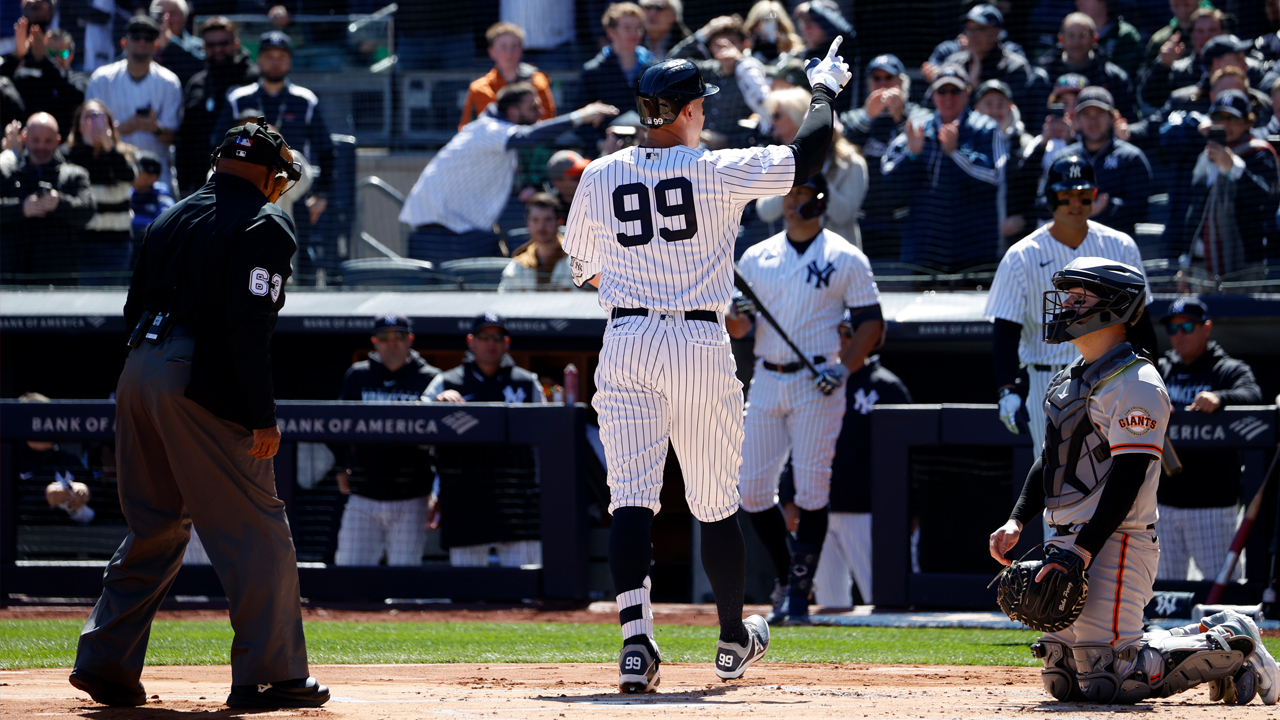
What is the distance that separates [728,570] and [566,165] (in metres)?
5.33

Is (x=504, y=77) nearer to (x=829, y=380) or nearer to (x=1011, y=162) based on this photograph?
(x=1011, y=162)

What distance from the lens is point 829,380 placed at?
6.21 metres

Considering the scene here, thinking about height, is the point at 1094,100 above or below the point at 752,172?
above

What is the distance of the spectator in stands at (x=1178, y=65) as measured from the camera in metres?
9.42

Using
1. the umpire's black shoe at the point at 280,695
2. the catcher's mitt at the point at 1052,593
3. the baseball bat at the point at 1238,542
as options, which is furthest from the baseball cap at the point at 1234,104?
the umpire's black shoe at the point at 280,695

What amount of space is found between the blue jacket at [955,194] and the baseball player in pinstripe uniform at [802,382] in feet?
8.71

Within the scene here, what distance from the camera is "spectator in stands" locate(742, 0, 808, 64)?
32.2ft

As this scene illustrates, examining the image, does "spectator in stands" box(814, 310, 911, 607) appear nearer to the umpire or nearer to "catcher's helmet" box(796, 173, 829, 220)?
"catcher's helmet" box(796, 173, 829, 220)

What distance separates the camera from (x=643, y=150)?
3.99 metres

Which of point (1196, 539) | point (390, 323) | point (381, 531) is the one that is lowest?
point (381, 531)

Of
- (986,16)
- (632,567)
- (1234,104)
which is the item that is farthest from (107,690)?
(986,16)

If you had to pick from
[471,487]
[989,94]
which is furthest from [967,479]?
[989,94]

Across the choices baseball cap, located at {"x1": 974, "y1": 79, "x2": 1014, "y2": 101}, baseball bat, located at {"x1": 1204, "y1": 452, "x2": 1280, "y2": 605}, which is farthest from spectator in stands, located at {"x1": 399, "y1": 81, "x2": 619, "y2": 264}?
baseball bat, located at {"x1": 1204, "y1": 452, "x2": 1280, "y2": 605}

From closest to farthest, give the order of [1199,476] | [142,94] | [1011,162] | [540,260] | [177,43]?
[1199,476], [1011,162], [540,260], [142,94], [177,43]
